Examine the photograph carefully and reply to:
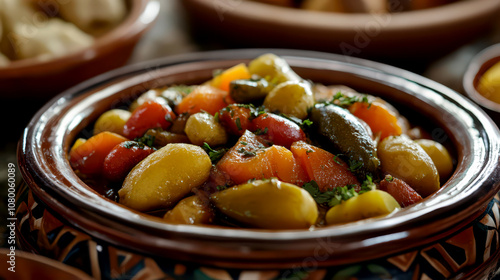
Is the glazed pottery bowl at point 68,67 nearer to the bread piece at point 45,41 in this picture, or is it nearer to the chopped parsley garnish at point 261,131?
the bread piece at point 45,41

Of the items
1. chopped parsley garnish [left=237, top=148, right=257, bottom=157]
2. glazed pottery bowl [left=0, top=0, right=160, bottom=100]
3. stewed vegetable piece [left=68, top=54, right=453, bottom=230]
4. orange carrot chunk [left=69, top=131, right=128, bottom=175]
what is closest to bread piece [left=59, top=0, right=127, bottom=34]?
glazed pottery bowl [left=0, top=0, right=160, bottom=100]

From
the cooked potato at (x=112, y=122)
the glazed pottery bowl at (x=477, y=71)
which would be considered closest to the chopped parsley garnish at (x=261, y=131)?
the cooked potato at (x=112, y=122)

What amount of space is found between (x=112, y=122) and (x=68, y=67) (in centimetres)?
52

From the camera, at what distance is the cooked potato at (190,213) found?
0.79 meters

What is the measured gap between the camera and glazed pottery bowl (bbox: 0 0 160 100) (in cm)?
144

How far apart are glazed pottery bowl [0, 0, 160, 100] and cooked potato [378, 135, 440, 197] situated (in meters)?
1.00

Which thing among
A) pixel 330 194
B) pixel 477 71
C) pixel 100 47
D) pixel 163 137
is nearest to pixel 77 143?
pixel 163 137

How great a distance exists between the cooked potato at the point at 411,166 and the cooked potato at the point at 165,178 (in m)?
0.34

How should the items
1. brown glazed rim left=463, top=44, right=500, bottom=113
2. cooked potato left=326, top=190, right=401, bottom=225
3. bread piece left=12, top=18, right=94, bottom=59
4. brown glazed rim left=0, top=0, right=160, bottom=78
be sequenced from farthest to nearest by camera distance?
bread piece left=12, top=18, right=94, bottom=59 < brown glazed rim left=463, top=44, right=500, bottom=113 < brown glazed rim left=0, top=0, right=160, bottom=78 < cooked potato left=326, top=190, right=401, bottom=225

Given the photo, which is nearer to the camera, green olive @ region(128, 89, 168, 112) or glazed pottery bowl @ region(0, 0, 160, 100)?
green olive @ region(128, 89, 168, 112)

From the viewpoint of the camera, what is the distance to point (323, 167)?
0.87m

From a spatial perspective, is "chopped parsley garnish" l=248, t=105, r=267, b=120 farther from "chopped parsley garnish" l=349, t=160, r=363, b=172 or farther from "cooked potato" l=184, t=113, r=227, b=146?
"chopped parsley garnish" l=349, t=160, r=363, b=172

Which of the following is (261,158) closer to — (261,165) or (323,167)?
(261,165)

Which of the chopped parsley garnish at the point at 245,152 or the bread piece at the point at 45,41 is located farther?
the bread piece at the point at 45,41
